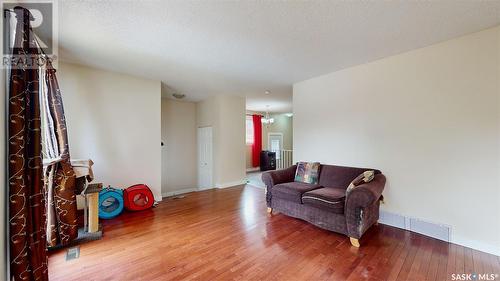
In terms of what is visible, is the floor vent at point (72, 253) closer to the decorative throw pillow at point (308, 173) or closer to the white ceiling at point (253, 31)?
the white ceiling at point (253, 31)

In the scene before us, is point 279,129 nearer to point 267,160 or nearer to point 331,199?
point 267,160

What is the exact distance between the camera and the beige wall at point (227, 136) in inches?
211

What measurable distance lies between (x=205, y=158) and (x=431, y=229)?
5.05 m

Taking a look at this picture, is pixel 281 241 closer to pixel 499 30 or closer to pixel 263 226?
pixel 263 226

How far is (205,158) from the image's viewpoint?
595cm

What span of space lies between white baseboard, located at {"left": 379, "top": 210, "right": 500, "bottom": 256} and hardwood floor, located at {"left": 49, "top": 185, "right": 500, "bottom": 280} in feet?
0.29

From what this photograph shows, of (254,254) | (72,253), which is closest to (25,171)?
(72,253)

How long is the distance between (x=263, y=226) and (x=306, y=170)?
4.29ft

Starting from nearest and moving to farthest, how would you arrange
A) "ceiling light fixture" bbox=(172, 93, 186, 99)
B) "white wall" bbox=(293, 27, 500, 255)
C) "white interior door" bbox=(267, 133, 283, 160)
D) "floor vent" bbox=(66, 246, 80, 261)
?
1. "floor vent" bbox=(66, 246, 80, 261)
2. "white wall" bbox=(293, 27, 500, 255)
3. "ceiling light fixture" bbox=(172, 93, 186, 99)
4. "white interior door" bbox=(267, 133, 283, 160)

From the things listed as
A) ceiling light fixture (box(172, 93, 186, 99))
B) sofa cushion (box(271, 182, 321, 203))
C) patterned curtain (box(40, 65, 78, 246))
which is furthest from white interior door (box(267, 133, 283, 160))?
patterned curtain (box(40, 65, 78, 246))

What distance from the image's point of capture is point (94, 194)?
263 centimetres

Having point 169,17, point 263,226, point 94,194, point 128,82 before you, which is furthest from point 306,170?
point 128,82

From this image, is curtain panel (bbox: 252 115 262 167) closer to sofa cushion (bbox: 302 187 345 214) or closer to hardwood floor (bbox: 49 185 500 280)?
hardwood floor (bbox: 49 185 500 280)

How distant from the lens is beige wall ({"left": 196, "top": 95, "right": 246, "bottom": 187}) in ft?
17.6
